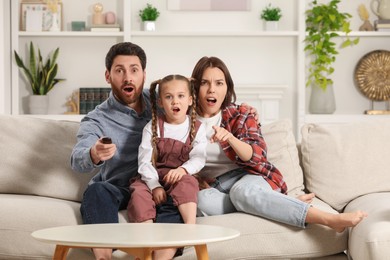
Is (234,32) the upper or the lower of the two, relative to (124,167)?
upper

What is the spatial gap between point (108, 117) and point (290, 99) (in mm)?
3415

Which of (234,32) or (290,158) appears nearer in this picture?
(290,158)

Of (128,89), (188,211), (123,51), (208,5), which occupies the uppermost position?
(208,5)

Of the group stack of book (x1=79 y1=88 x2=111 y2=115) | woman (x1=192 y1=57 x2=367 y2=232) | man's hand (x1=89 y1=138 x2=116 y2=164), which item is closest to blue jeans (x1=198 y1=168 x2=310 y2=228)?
woman (x1=192 y1=57 x2=367 y2=232)

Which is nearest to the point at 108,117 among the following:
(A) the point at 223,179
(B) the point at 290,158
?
(A) the point at 223,179

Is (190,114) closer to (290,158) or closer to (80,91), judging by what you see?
(290,158)

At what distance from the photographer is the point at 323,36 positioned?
6.29 m

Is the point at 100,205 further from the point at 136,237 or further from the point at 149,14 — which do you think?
the point at 149,14

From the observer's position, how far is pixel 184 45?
21.5ft

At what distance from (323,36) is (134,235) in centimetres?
430

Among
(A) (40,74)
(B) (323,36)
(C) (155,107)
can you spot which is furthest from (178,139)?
(A) (40,74)

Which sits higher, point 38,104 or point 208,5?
point 208,5

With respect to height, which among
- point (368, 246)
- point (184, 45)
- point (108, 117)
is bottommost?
point (368, 246)

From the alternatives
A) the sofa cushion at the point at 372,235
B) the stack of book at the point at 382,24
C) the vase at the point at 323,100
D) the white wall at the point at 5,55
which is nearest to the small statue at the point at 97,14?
the white wall at the point at 5,55
